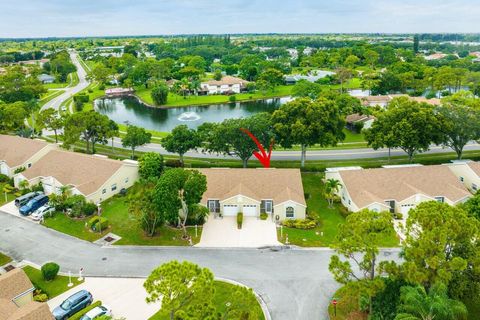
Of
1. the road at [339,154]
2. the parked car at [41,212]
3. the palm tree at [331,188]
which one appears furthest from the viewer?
the road at [339,154]

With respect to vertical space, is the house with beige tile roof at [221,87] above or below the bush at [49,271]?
above

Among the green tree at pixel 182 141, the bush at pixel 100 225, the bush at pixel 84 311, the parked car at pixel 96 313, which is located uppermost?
the green tree at pixel 182 141

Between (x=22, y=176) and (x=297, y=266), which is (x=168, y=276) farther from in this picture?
(x=22, y=176)

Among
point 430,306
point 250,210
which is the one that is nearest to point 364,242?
point 430,306

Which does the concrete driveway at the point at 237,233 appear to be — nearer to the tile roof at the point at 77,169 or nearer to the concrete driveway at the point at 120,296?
the concrete driveway at the point at 120,296

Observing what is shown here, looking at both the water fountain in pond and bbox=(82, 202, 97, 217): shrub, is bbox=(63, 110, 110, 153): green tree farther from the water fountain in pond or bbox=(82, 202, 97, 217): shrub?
the water fountain in pond

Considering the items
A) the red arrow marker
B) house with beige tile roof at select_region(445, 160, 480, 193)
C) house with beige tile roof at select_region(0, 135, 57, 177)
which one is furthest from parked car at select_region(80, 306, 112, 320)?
house with beige tile roof at select_region(445, 160, 480, 193)

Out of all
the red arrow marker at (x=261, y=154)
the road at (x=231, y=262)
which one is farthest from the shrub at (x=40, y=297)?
the red arrow marker at (x=261, y=154)
